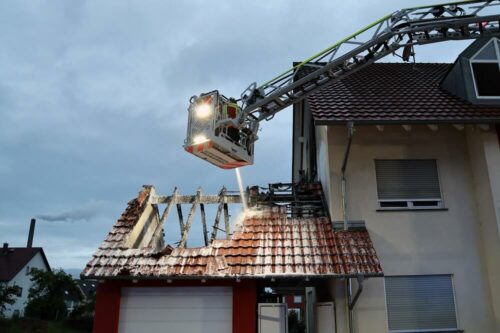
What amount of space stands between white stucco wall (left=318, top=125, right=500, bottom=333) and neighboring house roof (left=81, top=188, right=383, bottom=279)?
77cm

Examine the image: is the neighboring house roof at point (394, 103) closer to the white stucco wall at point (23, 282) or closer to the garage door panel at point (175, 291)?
the garage door panel at point (175, 291)

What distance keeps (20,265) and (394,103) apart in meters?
44.9

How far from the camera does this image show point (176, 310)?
8.73 meters

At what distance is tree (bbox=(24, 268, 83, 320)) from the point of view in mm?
31609

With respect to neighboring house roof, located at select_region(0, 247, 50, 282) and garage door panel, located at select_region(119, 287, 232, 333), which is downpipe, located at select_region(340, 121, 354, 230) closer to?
garage door panel, located at select_region(119, 287, 232, 333)

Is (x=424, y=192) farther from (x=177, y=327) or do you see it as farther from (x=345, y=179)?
(x=177, y=327)

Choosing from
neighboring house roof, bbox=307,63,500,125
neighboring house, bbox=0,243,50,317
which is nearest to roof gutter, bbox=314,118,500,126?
neighboring house roof, bbox=307,63,500,125

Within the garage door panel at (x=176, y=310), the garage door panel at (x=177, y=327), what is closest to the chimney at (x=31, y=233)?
the garage door panel at (x=176, y=310)

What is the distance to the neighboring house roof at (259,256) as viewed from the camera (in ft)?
26.8

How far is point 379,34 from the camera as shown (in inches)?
349

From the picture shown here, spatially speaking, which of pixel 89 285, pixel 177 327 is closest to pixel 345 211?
pixel 177 327

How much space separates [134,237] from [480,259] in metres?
7.99

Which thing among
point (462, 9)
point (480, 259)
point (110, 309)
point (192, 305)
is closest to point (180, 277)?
point (192, 305)

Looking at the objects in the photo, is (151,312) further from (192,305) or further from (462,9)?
(462,9)
